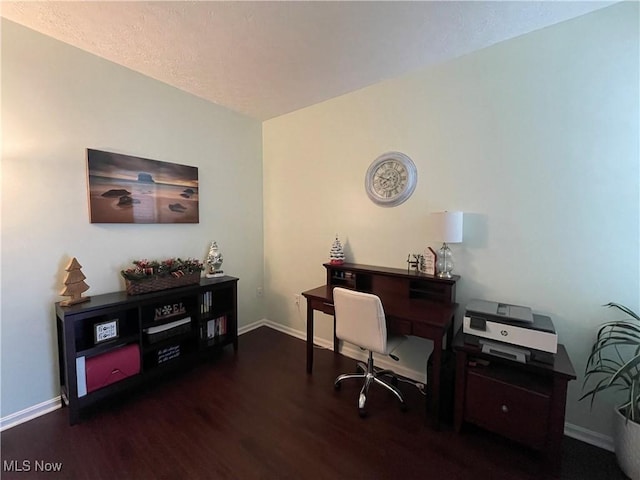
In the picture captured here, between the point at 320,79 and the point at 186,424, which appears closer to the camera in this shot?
the point at 186,424

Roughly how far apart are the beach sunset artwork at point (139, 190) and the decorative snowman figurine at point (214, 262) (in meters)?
0.37

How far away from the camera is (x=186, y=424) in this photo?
191 cm

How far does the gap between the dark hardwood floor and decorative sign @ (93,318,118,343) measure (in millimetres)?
536

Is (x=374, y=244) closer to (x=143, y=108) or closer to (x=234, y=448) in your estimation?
(x=234, y=448)

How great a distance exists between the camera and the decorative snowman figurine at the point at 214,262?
3.00 m

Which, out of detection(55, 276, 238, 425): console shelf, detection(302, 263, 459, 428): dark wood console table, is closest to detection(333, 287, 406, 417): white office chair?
detection(302, 263, 459, 428): dark wood console table

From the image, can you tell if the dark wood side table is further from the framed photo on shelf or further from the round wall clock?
the framed photo on shelf

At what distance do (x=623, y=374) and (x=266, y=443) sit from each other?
84.8 inches

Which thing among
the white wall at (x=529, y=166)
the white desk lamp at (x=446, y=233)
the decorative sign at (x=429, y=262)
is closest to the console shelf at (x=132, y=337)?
the white wall at (x=529, y=166)

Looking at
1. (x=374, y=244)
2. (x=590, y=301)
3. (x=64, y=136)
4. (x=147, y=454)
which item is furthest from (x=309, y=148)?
(x=147, y=454)

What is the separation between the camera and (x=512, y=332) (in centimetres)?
170

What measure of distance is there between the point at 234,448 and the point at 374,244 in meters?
1.98

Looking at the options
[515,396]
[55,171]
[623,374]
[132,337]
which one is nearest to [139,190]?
[55,171]

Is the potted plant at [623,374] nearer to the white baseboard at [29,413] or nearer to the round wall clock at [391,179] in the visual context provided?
the round wall clock at [391,179]
